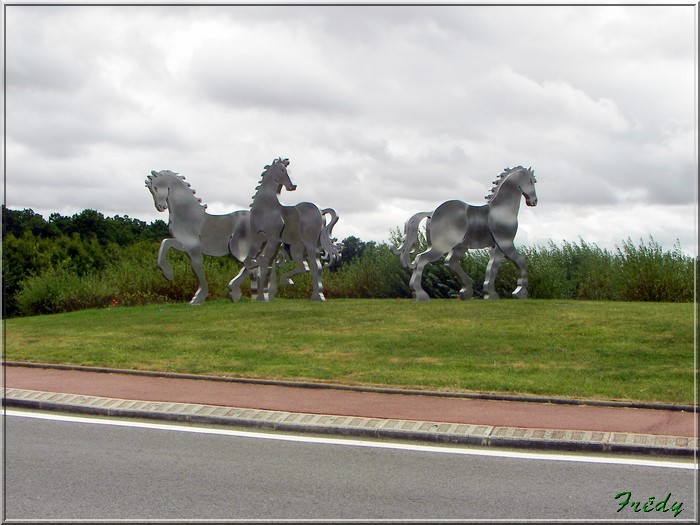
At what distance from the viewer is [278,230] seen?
23328 mm

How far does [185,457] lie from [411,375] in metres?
4.67

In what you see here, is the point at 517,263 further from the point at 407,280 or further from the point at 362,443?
the point at 362,443

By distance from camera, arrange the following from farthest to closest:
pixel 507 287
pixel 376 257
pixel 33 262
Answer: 1. pixel 33 262
2. pixel 376 257
3. pixel 507 287

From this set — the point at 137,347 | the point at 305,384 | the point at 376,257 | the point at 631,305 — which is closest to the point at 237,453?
the point at 305,384

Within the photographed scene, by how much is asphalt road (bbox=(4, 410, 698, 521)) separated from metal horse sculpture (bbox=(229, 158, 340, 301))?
1455 cm

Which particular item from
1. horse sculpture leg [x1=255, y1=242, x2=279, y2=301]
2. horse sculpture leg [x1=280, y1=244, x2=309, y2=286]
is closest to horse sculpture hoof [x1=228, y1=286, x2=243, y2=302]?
horse sculpture leg [x1=255, y1=242, x2=279, y2=301]

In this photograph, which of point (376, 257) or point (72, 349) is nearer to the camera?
point (72, 349)

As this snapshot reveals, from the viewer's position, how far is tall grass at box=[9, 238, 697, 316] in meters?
25.1

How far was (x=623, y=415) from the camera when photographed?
372 inches

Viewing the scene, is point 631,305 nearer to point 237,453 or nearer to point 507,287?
point 507,287

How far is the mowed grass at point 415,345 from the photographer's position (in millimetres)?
11648

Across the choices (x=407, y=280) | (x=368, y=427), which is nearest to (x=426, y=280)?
(x=407, y=280)

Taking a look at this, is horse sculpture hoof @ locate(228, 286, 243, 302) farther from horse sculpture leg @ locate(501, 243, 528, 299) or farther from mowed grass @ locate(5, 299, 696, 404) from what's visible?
horse sculpture leg @ locate(501, 243, 528, 299)

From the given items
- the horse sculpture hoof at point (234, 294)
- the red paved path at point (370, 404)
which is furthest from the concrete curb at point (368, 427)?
the horse sculpture hoof at point (234, 294)
